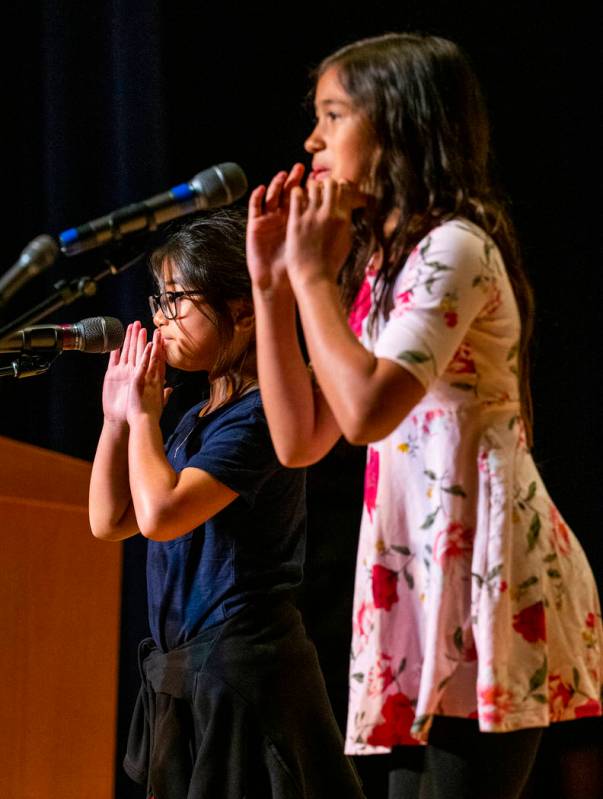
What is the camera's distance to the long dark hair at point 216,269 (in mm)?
1684

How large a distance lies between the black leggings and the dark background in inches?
53.1

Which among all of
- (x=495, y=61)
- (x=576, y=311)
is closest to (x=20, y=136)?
(x=495, y=61)

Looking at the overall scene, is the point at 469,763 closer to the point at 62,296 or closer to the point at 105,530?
the point at 62,296

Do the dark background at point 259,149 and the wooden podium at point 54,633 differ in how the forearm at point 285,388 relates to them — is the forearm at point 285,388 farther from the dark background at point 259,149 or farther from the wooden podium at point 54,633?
the dark background at point 259,149

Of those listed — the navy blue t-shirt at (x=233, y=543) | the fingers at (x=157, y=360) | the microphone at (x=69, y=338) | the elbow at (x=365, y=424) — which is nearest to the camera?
the elbow at (x=365, y=424)

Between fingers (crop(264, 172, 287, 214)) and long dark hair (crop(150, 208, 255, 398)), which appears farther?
long dark hair (crop(150, 208, 255, 398))

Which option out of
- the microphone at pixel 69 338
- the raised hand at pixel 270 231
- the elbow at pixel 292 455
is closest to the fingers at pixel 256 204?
the raised hand at pixel 270 231

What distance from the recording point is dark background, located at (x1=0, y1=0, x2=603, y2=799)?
93.3 inches

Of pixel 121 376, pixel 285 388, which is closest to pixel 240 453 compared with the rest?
pixel 121 376

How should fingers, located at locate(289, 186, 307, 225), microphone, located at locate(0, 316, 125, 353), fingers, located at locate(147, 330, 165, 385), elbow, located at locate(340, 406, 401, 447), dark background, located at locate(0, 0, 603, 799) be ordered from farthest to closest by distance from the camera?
dark background, located at locate(0, 0, 603, 799) < fingers, located at locate(147, 330, 165, 385) < microphone, located at locate(0, 316, 125, 353) < fingers, located at locate(289, 186, 307, 225) < elbow, located at locate(340, 406, 401, 447)

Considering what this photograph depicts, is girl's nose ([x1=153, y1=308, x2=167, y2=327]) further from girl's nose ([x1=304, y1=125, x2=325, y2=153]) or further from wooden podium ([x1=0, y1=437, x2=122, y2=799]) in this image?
girl's nose ([x1=304, y1=125, x2=325, y2=153])

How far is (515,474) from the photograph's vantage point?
1035mm

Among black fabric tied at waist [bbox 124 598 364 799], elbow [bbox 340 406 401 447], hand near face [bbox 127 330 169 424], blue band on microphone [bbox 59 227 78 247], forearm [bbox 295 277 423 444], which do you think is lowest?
black fabric tied at waist [bbox 124 598 364 799]

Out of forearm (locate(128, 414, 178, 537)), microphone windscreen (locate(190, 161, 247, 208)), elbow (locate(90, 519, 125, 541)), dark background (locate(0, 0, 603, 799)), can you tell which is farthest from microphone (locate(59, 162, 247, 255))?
dark background (locate(0, 0, 603, 799))
